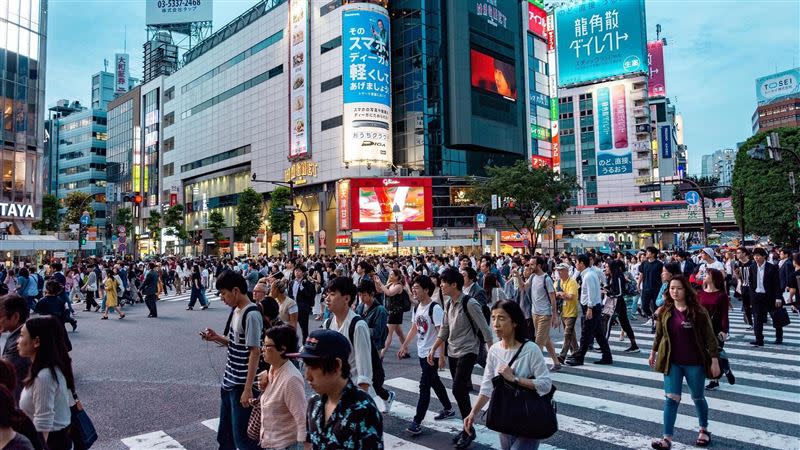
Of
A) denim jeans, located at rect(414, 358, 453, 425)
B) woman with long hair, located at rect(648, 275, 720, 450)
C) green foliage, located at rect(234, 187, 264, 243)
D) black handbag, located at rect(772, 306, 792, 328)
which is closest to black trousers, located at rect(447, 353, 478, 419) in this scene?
denim jeans, located at rect(414, 358, 453, 425)

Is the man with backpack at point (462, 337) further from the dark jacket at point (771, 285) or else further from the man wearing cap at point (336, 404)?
the dark jacket at point (771, 285)

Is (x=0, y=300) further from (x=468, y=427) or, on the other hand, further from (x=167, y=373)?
(x=167, y=373)

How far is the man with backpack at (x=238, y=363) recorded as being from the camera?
4227mm

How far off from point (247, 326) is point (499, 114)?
185ft

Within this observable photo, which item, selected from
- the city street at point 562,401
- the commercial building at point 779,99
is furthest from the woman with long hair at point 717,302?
the commercial building at point 779,99

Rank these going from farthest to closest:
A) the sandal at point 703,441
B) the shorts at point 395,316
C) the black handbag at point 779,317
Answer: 1. the black handbag at point 779,317
2. the shorts at point 395,316
3. the sandal at point 703,441

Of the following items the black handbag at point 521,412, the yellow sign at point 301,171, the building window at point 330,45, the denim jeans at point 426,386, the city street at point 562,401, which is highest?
the building window at point 330,45

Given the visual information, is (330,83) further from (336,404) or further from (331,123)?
(336,404)

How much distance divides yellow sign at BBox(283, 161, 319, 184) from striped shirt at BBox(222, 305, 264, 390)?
49437 millimetres

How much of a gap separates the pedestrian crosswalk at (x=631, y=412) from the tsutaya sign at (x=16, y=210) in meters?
43.5

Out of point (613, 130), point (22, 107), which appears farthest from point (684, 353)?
point (613, 130)

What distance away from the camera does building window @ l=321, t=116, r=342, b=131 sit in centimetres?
→ 5053

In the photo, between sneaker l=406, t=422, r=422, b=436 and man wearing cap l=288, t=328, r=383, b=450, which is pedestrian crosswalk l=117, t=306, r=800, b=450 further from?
man wearing cap l=288, t=328, r=383, b=450

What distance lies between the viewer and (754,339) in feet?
36.6
